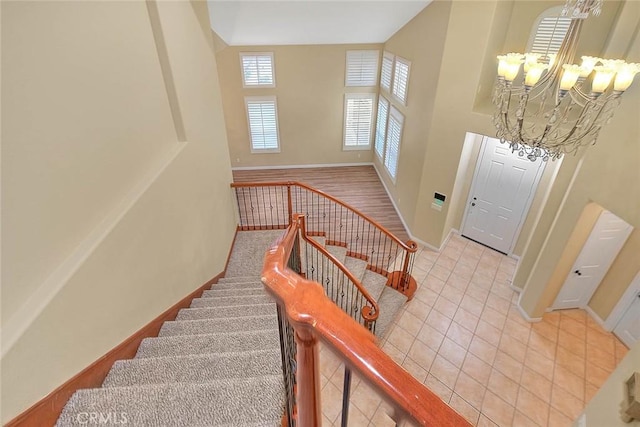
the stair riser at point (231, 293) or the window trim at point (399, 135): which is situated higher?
the window trim at point (399, 135)

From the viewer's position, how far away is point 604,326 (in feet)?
15.5

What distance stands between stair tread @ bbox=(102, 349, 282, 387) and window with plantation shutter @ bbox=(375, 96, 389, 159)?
7.43 meters

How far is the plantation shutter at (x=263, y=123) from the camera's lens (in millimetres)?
8797

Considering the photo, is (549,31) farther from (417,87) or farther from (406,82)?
(406,82)

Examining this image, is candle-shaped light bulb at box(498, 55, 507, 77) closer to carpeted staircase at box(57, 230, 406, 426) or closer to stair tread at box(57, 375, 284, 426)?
carpeted staircase at box(57, 230, 406, 426)

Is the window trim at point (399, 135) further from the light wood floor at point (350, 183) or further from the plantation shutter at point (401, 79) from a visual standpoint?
the light wood floor at point (350, 183)

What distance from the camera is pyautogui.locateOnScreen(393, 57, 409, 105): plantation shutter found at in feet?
21.6

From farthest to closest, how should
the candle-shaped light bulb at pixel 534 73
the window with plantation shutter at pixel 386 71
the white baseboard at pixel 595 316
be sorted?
the window with plantation shutter at pixel 386 71
the white baseboard at pixel 595 316
the candle-shaped light bulb at pixel 534 73

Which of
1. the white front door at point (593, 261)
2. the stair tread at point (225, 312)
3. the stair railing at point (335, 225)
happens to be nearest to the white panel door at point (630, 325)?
the white front door at point (593, 261)

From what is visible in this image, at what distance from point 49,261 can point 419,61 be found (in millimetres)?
6164

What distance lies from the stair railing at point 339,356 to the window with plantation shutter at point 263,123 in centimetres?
856

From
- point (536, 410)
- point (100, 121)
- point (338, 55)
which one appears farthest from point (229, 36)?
point (536, 410)

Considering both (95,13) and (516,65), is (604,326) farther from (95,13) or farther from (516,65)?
(95,13)

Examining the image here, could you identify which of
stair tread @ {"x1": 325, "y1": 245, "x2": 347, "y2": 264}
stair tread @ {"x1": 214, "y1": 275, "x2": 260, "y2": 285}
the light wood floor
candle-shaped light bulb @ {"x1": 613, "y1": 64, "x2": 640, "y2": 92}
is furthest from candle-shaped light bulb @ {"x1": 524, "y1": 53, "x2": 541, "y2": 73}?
the light wood floor
